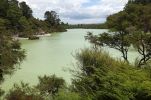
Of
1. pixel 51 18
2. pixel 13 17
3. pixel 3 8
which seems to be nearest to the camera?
pixel 3 8

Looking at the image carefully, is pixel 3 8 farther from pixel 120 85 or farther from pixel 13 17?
pixel 120 85

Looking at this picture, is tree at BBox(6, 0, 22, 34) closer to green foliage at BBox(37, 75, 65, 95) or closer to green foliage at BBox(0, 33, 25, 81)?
green foliage at BBox(0, 33, 25, 81)

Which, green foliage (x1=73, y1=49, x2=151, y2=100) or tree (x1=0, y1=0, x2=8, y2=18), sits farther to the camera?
tree (x1=0, y1=0, x2=8, y2=18)

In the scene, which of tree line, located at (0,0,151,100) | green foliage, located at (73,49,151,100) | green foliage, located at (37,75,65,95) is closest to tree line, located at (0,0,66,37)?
tree line, located at (0,0,151,100)

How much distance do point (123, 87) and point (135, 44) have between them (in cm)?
1085

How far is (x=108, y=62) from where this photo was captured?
1456 centimetres

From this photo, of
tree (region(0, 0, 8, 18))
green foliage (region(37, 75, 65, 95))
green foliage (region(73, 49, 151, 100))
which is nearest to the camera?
green foliage (region(73, 49, 151, 100))

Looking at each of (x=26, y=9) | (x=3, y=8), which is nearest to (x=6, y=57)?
(x=3, y=8)

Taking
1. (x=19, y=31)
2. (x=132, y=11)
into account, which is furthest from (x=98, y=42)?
(x=19, y=31)

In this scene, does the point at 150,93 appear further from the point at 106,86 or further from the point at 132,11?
the point at 132,11

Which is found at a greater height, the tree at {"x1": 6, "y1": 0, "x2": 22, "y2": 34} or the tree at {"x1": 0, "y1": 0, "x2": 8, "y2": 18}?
the tree at {"x1": 0, "y1": 0, "x2": 8, "y2": 18}

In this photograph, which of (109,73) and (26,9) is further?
(26,9)

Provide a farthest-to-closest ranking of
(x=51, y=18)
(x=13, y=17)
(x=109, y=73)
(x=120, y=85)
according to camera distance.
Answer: (x=51, y=18) → (x=13, y=17) → (x=109, y=73) → (x=120, y=85)

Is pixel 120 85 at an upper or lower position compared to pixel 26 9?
lower
